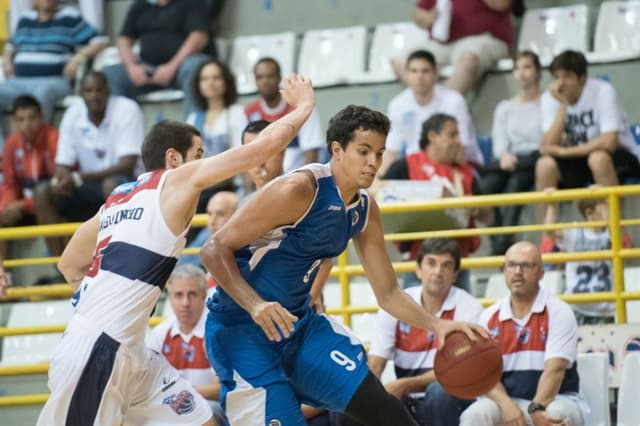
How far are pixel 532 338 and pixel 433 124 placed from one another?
7.41ft

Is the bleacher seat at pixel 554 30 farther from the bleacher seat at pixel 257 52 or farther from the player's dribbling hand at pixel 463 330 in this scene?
the player's dribbling hand at pixel 463 330

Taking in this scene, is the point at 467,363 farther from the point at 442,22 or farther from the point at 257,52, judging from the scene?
the point at 257,52

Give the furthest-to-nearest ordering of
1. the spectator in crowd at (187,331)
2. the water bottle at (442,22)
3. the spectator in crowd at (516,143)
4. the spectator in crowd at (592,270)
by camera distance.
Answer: the water bottle at (442,22)
the spectator in crowd at (516,143)
the spectator in crowd at (592,270)
the spectator in crowd at (187,331)

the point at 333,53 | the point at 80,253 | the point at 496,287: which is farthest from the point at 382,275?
the point at 333,53

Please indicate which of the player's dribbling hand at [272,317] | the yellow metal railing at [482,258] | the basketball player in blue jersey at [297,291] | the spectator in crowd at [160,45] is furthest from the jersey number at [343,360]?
the spectator in crowd at [160,45]

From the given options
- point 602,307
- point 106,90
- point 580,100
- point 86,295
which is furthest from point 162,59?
point 86,295

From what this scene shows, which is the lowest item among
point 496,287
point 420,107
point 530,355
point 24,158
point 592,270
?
point 530,355

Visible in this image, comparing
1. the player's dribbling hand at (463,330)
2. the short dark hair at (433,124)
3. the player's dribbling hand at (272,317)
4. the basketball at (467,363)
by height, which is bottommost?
the basketball at (467,363)

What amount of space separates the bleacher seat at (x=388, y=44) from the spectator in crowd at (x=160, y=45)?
1.44 metres

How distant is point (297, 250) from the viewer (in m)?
5.54

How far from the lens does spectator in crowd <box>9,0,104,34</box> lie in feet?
39.7

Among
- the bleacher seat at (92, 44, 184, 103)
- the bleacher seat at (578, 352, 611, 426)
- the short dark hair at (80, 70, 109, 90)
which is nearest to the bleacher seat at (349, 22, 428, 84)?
the bleacher seat at (92, 44, 184, 103)

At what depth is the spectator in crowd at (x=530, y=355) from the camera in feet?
22.8

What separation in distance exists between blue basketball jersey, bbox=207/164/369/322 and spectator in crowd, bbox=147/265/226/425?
6.73 feet
